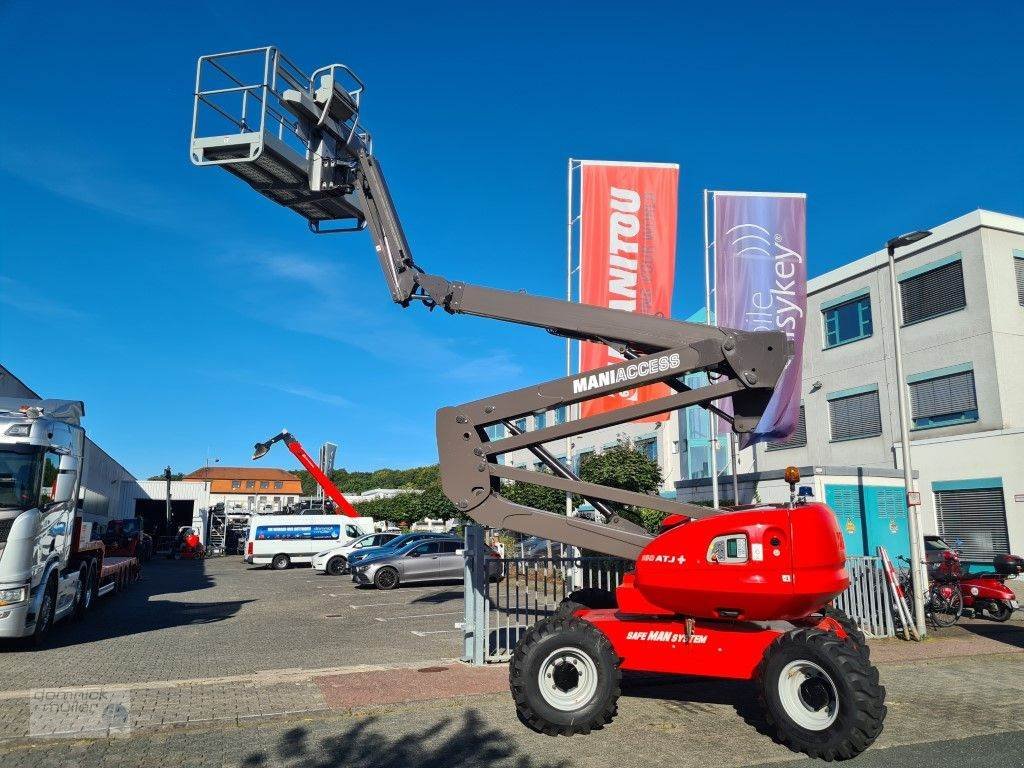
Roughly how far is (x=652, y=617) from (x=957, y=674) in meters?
4.89

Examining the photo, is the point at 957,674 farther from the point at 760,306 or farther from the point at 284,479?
the point at 284,479

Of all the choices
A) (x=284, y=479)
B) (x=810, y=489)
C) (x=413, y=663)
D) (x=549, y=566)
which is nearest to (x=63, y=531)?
(x=413, y=663)

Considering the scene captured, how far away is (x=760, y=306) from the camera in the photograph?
15.0 meters

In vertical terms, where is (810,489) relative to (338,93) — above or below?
below

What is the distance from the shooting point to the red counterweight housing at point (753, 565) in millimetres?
6223

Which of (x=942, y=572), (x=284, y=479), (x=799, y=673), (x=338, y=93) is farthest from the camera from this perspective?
(x=284, y=479)

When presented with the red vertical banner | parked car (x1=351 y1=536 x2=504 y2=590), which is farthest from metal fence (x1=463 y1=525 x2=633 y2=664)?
parked car (x1=351 y1=536 x2=504 y2=590)

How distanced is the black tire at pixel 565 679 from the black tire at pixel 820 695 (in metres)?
1.34

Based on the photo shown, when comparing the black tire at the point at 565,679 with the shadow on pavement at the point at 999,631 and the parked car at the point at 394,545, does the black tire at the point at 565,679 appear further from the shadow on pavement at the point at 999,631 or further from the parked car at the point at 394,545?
the parked car at the point at 394,545

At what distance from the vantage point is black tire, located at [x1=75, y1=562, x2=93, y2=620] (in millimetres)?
13637

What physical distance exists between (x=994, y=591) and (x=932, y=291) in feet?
43.7

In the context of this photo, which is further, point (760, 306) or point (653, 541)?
point (760, 306)

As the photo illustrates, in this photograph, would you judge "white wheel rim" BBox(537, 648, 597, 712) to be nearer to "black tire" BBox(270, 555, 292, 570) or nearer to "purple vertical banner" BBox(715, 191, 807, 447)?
"purple vertical banner" BBox(715, 191, 807, 447)

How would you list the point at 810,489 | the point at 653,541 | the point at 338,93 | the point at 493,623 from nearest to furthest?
the point at 653,541 < the point at 338,93 < the point at 493,623 < the point at 810,489
